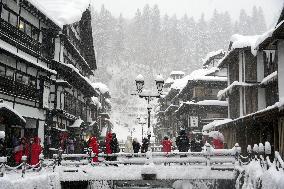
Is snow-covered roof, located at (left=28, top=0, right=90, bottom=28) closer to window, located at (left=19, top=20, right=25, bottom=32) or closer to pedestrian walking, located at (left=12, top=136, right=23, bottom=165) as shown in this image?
window, located at (left=19, top=20, right=25, bottom=32)

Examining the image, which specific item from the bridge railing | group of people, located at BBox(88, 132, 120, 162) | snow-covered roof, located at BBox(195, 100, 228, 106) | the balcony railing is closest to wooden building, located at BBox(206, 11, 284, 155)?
the bridge railing

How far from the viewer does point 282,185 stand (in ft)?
34.4

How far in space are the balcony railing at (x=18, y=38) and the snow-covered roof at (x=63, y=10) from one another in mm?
2420

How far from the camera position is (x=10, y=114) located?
66.7 ft

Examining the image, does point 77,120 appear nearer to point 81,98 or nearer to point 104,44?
point 81,98

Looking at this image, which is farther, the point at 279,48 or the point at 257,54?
the point at 257,54

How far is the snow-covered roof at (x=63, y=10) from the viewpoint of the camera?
29.5 metres

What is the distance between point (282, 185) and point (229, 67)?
87.3 ft

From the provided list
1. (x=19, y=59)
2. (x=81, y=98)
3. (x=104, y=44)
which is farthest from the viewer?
(x=104, y=44)

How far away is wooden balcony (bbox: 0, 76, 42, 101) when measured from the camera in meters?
22.3

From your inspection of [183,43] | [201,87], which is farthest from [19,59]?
[183,43]

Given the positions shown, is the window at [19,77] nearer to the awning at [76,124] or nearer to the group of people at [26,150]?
the group of people at [26,150]

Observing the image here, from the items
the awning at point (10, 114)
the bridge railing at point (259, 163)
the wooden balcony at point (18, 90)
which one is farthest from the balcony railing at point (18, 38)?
the bridge railing at point (259, 163)

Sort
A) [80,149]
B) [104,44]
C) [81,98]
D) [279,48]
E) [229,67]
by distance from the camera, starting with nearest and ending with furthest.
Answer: [279,48]
[80,149]
[229,67]
[81,98]
[104,44]
